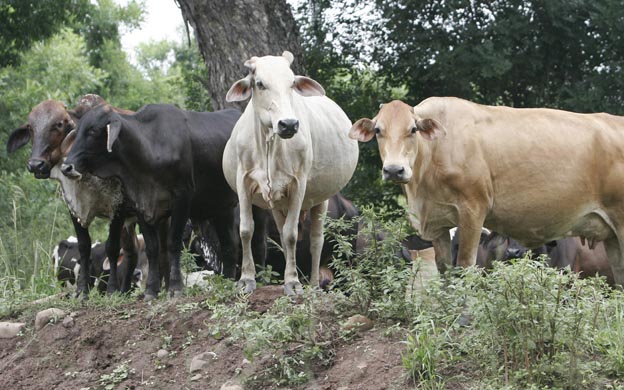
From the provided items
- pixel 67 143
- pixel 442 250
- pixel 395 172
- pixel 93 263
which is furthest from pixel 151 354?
pixel 93 263

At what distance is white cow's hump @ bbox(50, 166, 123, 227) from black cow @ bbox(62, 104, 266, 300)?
33 cm

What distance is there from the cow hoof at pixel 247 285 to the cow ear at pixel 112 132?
1614 millimetres

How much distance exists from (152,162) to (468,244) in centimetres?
297

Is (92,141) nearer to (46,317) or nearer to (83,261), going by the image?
(83,261)

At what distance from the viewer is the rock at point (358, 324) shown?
7496 mm

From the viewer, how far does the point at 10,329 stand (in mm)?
9477

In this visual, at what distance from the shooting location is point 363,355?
23.4 feet

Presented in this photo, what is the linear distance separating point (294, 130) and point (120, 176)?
2.20 meters

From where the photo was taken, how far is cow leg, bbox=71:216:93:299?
10.1m

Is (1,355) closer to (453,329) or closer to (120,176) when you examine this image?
(120,176)

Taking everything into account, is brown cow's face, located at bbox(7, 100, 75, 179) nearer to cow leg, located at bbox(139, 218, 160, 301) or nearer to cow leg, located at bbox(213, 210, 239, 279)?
cow leg, located at bbox(139, 218, 160, 301)

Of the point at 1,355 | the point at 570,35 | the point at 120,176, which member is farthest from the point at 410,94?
the point at 1,355

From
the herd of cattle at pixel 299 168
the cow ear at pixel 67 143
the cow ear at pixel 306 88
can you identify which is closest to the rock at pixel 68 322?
the herd of cattle at pixel 299 168

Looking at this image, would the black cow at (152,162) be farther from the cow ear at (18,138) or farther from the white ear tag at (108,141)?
the cow ear at (18,138)
